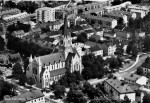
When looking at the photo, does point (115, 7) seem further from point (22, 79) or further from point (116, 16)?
point (22, 79)

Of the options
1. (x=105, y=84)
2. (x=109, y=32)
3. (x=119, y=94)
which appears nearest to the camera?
(x=119, y=94)

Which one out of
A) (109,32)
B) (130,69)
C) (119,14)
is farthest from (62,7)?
(130,69)

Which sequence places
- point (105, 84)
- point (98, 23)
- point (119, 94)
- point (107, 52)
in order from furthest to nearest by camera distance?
point (98, 23)
point (107, 52)
point (105, 84)
point (119, 94)

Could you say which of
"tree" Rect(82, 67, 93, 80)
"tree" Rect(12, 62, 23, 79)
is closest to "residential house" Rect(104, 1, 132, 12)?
"tree" Rect(82, 67, 93, 80)

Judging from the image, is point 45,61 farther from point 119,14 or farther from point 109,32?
point 119,14

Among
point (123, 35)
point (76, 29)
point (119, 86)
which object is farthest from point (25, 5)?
point (119, 86)

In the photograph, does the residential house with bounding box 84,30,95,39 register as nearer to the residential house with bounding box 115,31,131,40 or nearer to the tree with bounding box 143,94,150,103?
the residential house with bounding box 115,31,131,40

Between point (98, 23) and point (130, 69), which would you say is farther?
point (98, 23)

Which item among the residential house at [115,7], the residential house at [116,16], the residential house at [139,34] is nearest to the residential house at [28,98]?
the residential house at [139,34]
